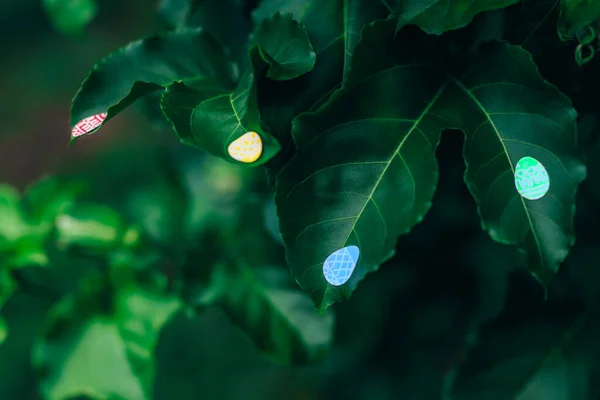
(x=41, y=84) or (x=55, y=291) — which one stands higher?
(x=55, y=291)

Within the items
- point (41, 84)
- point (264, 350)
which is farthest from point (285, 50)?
point (41, 84)

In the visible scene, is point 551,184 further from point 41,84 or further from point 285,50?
point 41,84

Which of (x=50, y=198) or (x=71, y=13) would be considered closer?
(x=71, y=13)

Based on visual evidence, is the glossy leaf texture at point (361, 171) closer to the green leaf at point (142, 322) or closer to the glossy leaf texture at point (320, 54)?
the glossy leaf texture at point (320, 54)

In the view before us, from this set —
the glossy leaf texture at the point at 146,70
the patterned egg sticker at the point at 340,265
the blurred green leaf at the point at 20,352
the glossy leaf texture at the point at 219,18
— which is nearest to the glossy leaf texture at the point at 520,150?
the patterned egg sticker at the point at 340,265

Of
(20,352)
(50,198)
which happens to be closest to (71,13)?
(50,198)

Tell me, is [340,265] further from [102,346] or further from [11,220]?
[11,220]

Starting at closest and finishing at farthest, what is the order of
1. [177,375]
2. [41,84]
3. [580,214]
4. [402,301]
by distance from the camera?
[580,214]
[402,301]
[177,375]
[41,84]
